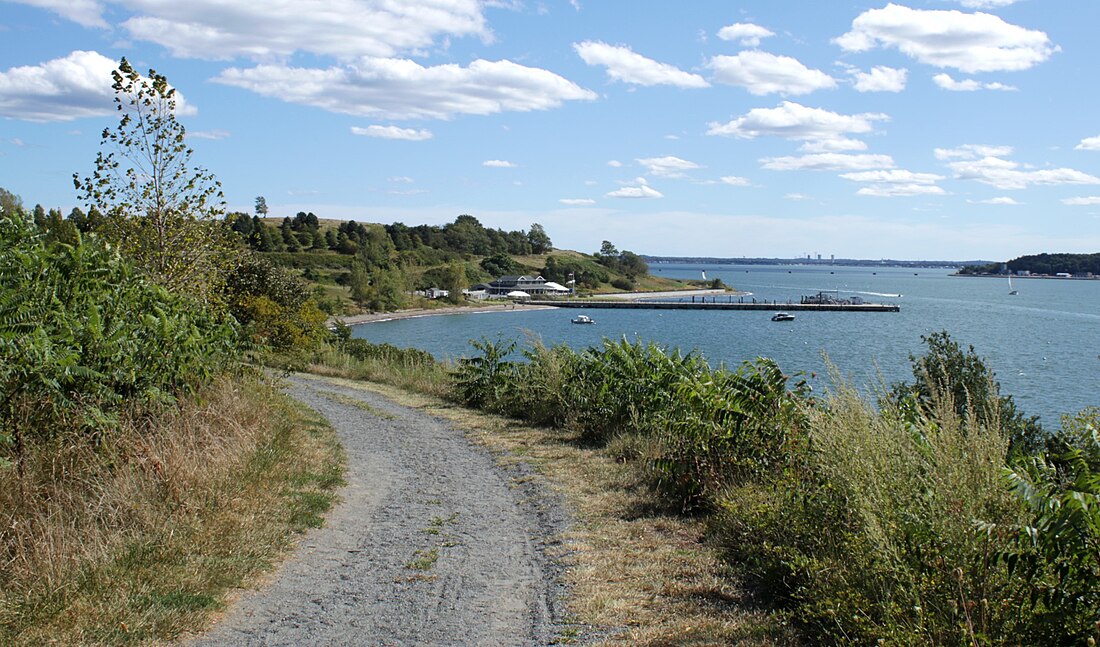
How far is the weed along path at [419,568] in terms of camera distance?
5.85 meters

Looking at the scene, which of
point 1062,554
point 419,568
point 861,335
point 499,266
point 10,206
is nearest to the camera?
point 1062,554

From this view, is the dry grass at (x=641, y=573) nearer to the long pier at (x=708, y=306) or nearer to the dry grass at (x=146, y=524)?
the dry grass at (x=146, y=524)

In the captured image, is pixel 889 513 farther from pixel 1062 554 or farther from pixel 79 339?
pixel 79 339

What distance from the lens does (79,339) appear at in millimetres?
7715

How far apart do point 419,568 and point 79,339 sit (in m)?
3.47

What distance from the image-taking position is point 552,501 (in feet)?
31.9

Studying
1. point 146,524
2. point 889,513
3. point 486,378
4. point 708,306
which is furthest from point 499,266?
point 889,513

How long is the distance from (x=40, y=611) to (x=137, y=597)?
59 centimetres

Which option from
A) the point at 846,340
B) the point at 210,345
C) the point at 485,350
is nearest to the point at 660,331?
the point at 846,340

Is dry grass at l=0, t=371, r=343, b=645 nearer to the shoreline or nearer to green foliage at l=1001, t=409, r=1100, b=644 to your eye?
green foliage at l=1001, t=409, r=1100, b=644

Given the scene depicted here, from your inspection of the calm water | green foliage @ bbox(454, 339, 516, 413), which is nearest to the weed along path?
green foliage @ bbox(454, 339, 516, 413)

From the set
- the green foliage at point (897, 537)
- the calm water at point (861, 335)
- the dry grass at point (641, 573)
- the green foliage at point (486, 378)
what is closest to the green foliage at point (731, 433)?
the dry grass at point (641, 573)

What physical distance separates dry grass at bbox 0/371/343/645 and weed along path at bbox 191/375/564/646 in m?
0.31

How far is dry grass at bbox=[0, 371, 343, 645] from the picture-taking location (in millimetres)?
5531
